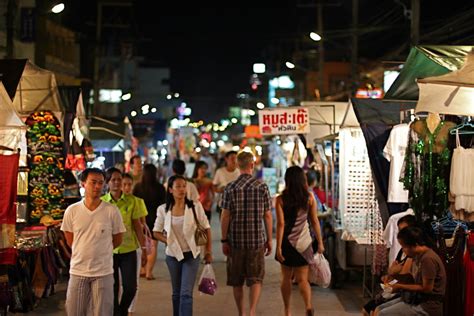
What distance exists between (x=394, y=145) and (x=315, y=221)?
4.62 ft

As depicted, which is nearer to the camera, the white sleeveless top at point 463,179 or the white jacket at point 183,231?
the white sleeveless top at point 463,179

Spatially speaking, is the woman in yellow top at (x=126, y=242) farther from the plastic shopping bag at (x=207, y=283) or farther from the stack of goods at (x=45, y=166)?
the stack of goods at (x=45, y=166)

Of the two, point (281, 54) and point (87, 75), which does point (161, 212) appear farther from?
point (281, 54)

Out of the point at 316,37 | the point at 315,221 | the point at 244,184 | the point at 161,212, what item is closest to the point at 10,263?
the point at 161,212

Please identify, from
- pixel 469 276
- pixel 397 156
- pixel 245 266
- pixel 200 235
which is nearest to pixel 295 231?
pixel 245 266

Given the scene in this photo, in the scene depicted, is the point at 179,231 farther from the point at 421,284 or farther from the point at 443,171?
the point at 443,171

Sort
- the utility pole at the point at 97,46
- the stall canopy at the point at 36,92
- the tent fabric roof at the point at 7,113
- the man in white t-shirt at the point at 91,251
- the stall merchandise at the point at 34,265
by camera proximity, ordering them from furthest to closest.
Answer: the utility pole at the point at 97,46 → the stall canopy at the point at 36,92 → the stall merchandise at the point at 34,265 → the tent fabric roof at the point at 7,113 → the man in white t-shirt at the point at 91,251

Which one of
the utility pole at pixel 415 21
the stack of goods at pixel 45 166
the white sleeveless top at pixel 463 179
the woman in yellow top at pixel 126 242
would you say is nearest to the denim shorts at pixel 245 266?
the woman in yellow top at pixel 126 242

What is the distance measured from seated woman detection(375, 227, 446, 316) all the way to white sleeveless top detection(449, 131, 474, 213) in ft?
1.75

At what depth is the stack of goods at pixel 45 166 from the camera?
12.1m

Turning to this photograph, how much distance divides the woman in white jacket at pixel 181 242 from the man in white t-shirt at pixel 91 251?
1.31 meters

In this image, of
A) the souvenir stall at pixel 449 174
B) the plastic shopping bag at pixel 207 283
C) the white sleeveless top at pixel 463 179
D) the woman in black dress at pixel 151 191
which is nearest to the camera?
the souvenir stall at pixel 449 174

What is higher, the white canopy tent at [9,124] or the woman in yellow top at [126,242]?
the white canopy tent at [9,124]

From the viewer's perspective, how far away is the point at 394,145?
1004 centimetres
